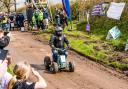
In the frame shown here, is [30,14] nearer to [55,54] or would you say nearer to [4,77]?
[55,54]

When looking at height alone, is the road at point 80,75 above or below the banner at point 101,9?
below

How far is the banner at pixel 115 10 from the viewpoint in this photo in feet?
91.1

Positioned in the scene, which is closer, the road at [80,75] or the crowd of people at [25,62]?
the crowd of people at [25,62]

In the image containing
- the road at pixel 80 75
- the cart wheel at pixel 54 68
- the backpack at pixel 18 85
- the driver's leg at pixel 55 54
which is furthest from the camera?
the driver's leg at pixel 55 54

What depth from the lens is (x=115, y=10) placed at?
93.5 feet

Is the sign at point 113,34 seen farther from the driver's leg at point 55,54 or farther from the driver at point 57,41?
the driver's leg at point 55,54

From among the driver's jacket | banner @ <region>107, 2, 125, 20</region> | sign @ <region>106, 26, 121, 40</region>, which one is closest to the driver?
the driver's jacket

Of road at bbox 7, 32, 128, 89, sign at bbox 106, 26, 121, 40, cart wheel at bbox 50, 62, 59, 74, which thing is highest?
sign at bbox 106, 26, 121, 40

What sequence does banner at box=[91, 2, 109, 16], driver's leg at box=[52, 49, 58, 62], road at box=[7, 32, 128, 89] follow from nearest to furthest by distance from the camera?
road at box=[7, 32, 128, 89], driver's leg at box=[52, 49, 58, 62], banner at box=[91, 2, 109, 16]

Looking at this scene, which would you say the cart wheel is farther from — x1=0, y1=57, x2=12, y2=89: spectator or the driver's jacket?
x1=0, y1=57, x2=12, y2=89: spectator

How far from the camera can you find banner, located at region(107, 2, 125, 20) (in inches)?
1093

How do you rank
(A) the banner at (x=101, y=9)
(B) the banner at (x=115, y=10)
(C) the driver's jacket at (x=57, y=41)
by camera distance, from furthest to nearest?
(A) the banner at (x=101, y=9) → (B) the banner at (x=115, y=10) → (C) the driver's jacket at (x=57, y=41)

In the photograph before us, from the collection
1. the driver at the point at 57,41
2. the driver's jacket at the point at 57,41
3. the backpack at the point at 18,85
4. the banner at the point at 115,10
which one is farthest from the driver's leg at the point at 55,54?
the banner at the point at 115,10

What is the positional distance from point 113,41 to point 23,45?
617cm
